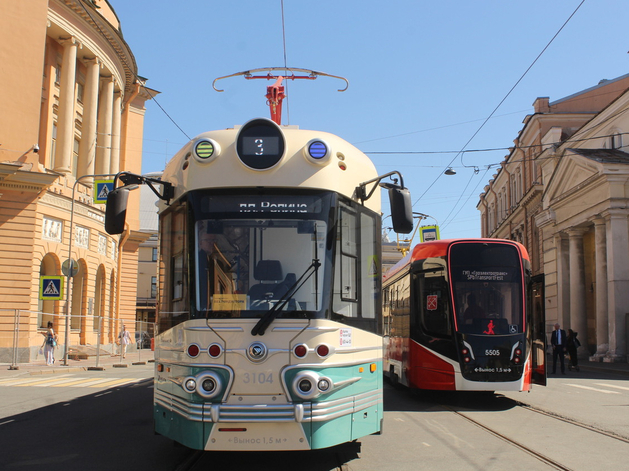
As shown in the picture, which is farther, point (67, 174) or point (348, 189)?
point (67, 174)

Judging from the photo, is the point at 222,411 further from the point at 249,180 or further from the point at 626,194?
the point at 626,194

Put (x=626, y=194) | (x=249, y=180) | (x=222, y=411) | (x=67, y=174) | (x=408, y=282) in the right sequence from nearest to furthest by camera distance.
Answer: (x=222, y=411) < (x=249, y=180) < (x=408, y=282) < (x=626, y=194) < (x=67, y=174)

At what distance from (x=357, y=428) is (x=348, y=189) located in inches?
92.8

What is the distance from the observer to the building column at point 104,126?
37.2m

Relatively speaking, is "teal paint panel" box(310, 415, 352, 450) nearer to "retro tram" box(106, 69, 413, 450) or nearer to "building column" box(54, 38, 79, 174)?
"retro tram" box(106, 69, 413, 450)

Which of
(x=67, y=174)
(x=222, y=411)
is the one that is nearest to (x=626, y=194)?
(x=67, y=174)

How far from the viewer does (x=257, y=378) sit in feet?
19.7

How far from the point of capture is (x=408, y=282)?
45.3 ft

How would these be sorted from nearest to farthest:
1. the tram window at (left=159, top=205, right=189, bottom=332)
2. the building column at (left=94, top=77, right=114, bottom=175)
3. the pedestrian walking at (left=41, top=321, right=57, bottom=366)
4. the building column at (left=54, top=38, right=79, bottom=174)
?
the tram window at (left=159, top=205, right=189, bottom=332) → the pedestrian walking at (left=41, top=321, right=57, bottom=366) → the building column at (left=54, top=38, right=79, bottom=174) → the building column at (left=94, top=77, right=114, bottom=175)

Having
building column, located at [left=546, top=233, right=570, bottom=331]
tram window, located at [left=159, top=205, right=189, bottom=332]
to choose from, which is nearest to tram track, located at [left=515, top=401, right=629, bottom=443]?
A: tram window, located at [left=159, top=205, right=189, bottom=332]

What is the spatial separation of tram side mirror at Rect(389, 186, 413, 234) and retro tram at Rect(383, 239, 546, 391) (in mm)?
6014

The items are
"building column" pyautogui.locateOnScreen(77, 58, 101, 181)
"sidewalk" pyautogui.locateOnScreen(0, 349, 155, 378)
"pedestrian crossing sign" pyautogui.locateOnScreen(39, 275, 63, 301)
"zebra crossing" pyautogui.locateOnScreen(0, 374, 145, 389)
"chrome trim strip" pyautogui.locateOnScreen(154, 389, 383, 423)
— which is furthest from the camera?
"building column" pyautogui.locateOnScreen(77, 58, 101, 181)

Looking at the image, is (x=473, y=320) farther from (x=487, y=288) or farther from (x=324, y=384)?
(x=324, y=384)

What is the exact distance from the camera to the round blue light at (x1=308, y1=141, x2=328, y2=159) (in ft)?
21.7
